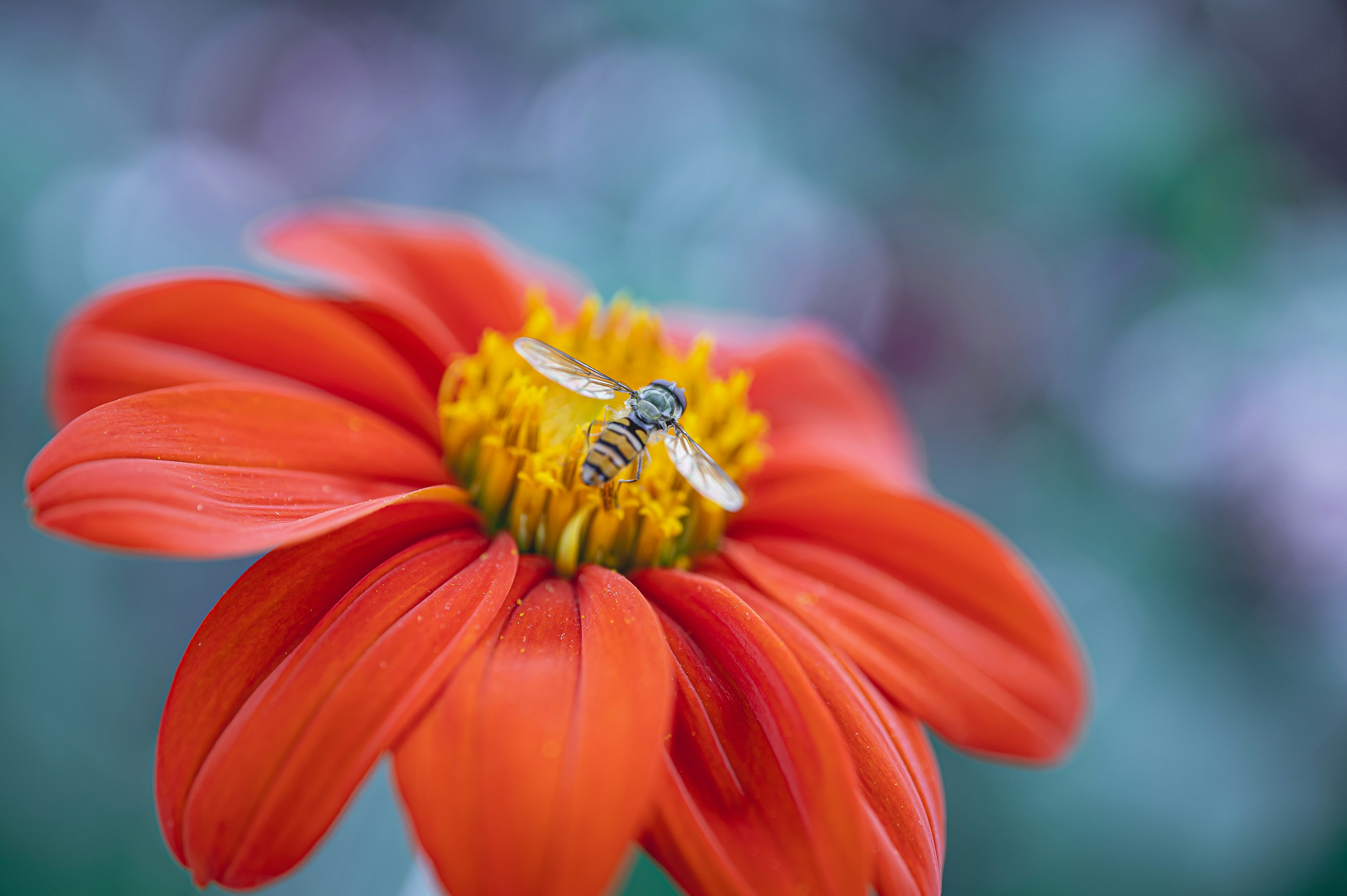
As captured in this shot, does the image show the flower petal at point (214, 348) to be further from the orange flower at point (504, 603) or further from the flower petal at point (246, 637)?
the flower petal at point (246, 637)

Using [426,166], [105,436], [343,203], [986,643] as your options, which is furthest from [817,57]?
[105,436]

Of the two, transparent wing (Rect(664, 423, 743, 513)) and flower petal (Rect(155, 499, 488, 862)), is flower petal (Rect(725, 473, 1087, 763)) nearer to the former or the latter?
transparent wing (Rect(664, 423, 743, 513))

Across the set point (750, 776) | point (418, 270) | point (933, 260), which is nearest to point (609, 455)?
point (750, 776)

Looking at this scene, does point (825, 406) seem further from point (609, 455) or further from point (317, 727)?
point (317, 727)

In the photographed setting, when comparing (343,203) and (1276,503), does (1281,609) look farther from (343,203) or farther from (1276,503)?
(343,203)

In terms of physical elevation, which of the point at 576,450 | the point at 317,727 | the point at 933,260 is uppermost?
the point at 933,260

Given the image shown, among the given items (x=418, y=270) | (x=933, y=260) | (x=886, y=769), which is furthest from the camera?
(x=933, y=260)
